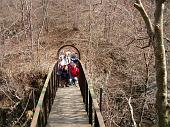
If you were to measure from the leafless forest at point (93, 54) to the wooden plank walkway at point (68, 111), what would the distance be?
3.64 meters

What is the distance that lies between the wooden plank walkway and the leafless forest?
143 inches

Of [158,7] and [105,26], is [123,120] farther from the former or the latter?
[105,26]

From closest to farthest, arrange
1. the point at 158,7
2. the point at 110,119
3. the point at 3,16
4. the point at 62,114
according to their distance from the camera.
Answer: the point at 62,114, the point at 158,7, the point at 110,119, the point at 3,16

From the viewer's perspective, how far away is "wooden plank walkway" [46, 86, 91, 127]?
1175cm

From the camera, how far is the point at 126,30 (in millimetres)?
32719

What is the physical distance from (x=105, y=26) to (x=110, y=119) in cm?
1645

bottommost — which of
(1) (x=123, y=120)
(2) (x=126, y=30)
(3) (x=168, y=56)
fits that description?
(1) (x=123, y=120)

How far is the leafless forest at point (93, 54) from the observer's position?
2441 cm

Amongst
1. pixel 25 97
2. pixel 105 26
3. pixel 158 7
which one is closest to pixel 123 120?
pixel 25 97

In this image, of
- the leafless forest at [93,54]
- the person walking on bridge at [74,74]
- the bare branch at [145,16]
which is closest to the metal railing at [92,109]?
the bare branch at [145,16]

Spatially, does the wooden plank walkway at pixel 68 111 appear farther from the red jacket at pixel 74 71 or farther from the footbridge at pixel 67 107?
the red jacket at pixel 74 71

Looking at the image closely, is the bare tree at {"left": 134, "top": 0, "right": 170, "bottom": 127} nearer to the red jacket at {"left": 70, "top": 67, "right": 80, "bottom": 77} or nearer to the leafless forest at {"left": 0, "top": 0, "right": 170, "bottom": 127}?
the leafless forest at {"left": 0, "top": 0, "right": 170, "bottom": 127}

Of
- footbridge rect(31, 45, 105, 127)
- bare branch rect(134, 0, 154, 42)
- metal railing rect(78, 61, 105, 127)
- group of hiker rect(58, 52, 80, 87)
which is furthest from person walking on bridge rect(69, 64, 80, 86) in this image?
metal railing rect(78, 61, 105, 127)

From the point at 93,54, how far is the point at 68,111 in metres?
18.6
